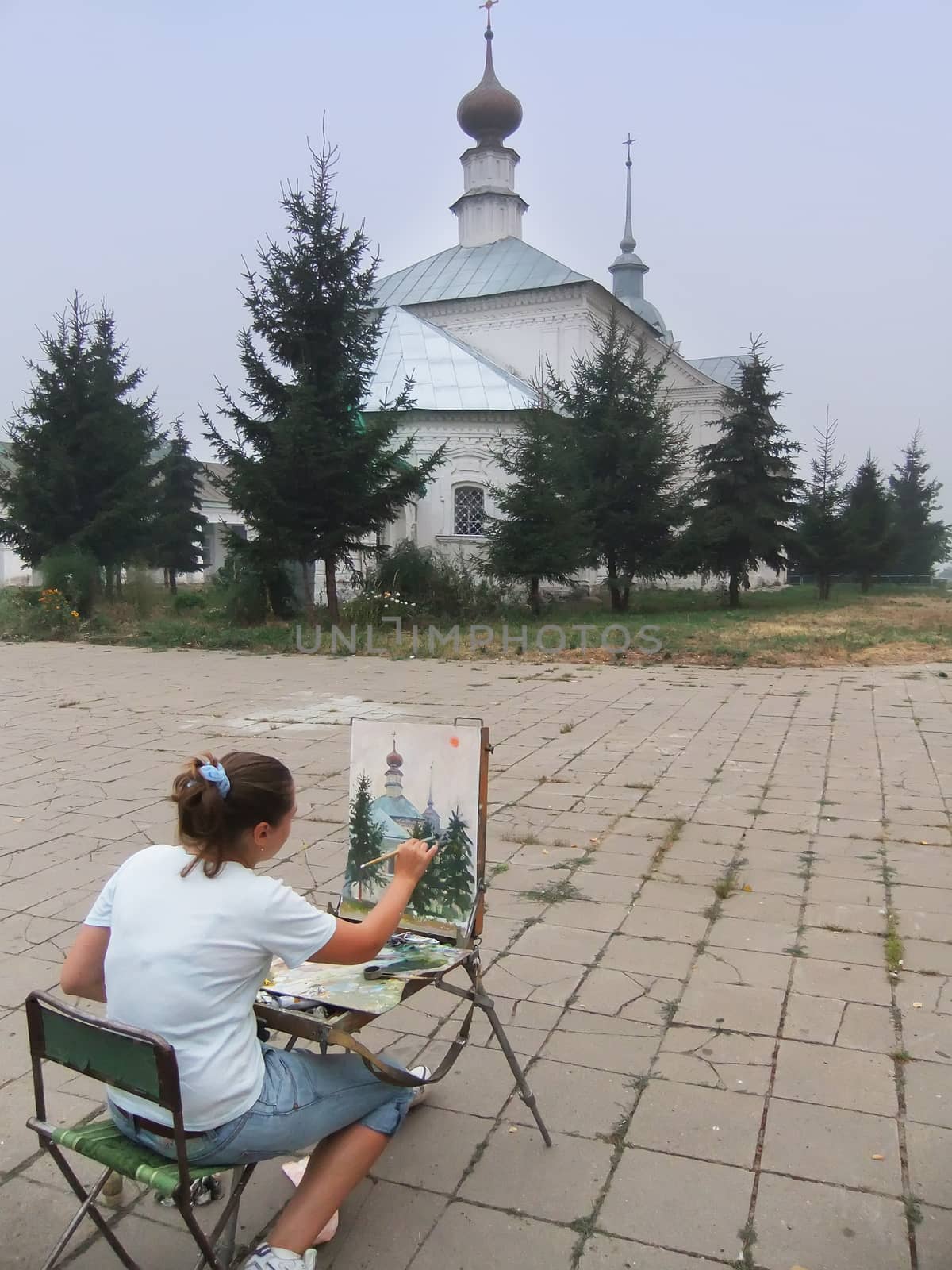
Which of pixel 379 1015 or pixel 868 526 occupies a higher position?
pixel 868 526

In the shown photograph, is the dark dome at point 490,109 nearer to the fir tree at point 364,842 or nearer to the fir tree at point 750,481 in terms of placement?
the fir tree at point 750,481

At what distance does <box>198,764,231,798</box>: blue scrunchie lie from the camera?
6.95 feet

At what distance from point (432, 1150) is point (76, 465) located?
21580mm

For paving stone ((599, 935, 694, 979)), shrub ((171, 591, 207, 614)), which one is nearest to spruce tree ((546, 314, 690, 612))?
shrub ((171, 591, 207, 614))

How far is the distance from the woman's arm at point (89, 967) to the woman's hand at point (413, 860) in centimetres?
75

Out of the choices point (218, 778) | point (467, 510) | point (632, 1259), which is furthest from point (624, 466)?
point (218, 778)

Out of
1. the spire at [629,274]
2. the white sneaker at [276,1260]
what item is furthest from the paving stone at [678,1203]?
the spire at [629,274]

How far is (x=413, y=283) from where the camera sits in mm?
34156

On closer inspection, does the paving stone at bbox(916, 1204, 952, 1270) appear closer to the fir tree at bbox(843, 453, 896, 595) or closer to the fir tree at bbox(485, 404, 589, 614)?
the fir tree at bbox(485, 404, 589, 614)

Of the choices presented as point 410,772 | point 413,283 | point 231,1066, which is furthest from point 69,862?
point 413,283

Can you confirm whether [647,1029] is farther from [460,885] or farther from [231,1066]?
[231,1066]

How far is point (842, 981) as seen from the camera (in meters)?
3.85

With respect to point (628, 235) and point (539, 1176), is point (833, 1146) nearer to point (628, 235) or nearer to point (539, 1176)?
point (539, 1176)

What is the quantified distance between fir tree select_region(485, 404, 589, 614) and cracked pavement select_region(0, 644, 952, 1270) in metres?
11.8
